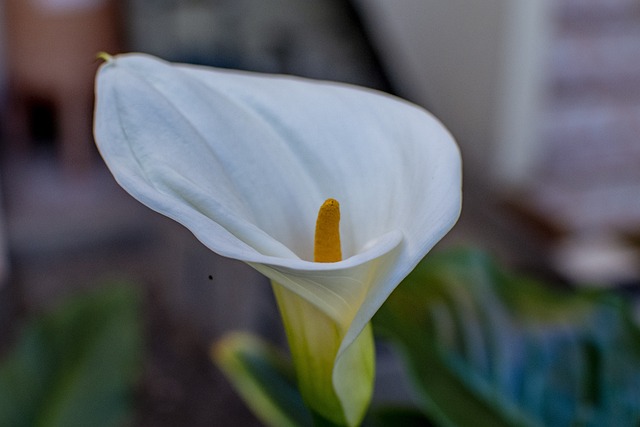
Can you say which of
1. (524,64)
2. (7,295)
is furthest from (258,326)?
(524,64)

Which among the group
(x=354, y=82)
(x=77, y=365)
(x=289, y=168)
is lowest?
(x=354, y=82)

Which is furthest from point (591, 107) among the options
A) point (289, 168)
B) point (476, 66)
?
point (289, 168)

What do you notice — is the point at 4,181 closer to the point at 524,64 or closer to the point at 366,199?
the point at 524,64

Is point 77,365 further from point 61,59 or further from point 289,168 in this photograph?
point 61,59

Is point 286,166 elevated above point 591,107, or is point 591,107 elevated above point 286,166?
point 286,166

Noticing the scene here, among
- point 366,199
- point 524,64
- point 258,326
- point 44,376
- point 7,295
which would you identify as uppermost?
point 366,199

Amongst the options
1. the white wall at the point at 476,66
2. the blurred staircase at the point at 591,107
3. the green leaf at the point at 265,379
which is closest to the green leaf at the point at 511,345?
the green leaf at the point at 265,379

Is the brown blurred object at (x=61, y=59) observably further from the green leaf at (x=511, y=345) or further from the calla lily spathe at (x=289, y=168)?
the calla lily spathe at (x=289, y=168)
